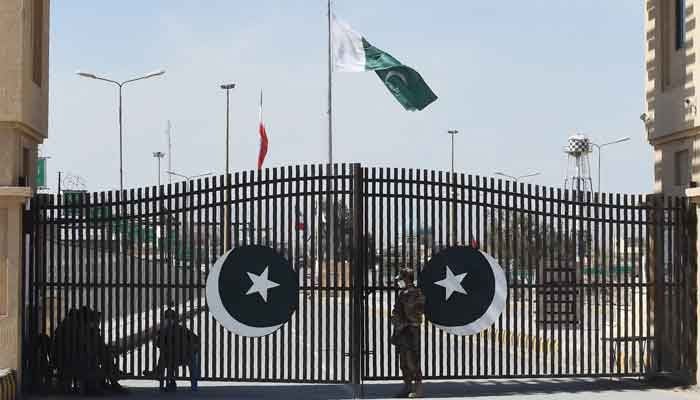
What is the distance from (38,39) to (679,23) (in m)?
9.29

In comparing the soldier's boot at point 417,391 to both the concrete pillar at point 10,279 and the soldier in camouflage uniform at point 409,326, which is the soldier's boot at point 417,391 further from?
the concrete pillar at point 10,279

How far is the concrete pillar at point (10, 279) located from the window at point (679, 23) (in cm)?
945

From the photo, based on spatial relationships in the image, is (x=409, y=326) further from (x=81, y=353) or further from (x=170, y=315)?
(x=81, y=353)

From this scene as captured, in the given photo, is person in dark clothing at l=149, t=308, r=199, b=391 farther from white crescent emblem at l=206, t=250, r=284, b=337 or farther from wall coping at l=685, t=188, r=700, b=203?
wall coping at l=685, t=188, r=700, b=203

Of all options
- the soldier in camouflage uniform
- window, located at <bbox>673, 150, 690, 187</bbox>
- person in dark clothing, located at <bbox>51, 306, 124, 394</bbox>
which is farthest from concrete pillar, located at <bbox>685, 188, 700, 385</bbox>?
person in dark clothing, located at <bbox>51, 306, 124, 394</bbox>

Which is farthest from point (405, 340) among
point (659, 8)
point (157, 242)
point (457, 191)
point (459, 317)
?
point (659, 8)

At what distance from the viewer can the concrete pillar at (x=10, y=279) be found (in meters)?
12.5

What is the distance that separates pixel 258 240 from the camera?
44.5 feet

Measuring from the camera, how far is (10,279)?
12.6m

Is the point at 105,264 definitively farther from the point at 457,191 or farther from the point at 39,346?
the point at 457,191

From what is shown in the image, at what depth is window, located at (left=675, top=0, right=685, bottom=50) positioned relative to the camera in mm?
14734

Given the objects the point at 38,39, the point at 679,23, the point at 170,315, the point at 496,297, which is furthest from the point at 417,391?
the point at 38,39

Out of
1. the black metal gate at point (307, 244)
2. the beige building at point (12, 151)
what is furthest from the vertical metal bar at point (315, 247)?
the beige building at point (12, 151)

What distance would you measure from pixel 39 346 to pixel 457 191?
598 centimetres
